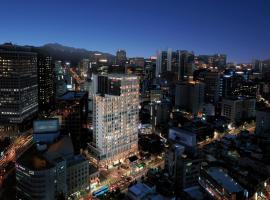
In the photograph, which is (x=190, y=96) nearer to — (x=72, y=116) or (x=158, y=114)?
(x=158, y=114)

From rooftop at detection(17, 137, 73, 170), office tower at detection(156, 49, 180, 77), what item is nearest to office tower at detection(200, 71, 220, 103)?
office tower at detection(156, 49, 180, 77)

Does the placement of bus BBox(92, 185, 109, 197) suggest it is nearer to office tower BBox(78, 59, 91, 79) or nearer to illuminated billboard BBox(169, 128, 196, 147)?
illuminated billboard BBox(169, 128, 196, 147)

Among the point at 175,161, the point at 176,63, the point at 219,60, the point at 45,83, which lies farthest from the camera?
the point at 219,60

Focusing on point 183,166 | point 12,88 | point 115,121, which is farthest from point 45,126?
point 12,88

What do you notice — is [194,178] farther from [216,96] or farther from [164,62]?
[164,62]

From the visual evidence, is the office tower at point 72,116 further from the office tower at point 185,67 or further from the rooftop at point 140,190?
the office tower at point 185,67

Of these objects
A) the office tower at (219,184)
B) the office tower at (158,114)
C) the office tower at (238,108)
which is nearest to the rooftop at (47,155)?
the office tower at (219,184)

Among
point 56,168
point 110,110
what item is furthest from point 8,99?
point 56,168
